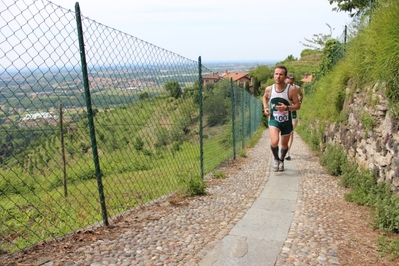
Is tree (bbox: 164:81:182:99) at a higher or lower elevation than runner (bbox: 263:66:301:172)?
higher

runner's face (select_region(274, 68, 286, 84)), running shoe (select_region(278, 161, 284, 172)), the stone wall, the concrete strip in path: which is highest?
runner's face (select_region(274, 68, 286, 84))

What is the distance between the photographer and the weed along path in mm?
2966

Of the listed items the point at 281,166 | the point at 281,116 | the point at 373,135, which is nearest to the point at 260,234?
the point at 373,135

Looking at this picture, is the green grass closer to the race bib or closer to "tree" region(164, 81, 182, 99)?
"tree" region(164, 81, 182, 99)

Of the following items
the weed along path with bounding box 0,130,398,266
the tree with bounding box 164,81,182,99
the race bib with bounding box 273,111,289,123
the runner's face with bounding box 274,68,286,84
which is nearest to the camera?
the weed along path with bounding box 0,130,398,266

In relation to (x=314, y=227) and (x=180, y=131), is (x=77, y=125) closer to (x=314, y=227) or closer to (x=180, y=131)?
(x=180, y=131)

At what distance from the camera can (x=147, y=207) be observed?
4.50 meters

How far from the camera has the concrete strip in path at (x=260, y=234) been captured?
3.02 metres

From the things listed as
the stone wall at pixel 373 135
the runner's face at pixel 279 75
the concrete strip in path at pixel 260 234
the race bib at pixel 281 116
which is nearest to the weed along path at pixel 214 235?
the concrete strip in path at pixel 260 234

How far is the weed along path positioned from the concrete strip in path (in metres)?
0.02

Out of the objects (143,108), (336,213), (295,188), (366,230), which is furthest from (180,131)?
(366,230)

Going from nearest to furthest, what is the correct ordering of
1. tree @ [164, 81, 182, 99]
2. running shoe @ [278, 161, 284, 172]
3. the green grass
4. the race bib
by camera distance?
1. the green grass
2. tree @ [164, 81, 182, 99]
3. the race bib
4. running shoe @ [278, 161, 284, 172]

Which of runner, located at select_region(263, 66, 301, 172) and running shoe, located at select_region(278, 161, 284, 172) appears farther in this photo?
running shoe, located at select_region(278, 161, 284, 172)

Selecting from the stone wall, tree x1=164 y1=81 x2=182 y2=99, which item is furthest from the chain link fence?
the stone wall
